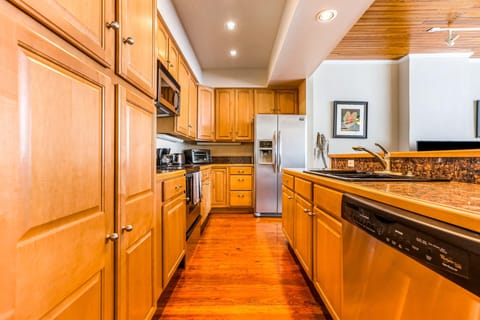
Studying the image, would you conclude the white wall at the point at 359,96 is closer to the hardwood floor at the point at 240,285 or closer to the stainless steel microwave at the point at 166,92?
the hardwood floor at the point at 240,285

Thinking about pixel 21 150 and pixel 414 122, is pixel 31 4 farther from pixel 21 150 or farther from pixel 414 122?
pixel 414 122

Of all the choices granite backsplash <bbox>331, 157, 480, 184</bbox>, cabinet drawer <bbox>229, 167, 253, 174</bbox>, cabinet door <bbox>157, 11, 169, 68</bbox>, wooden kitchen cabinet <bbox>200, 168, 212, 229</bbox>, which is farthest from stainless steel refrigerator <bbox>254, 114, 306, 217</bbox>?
granite backsplash <bbox>331, 157, 480, 184</bbox>

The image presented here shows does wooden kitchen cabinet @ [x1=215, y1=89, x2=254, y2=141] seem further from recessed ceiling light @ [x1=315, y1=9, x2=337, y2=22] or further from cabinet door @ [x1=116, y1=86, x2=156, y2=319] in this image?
cabinet door @ [x1=116, y1=86, x2=156, y2=319]

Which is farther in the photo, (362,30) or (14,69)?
(362,30)

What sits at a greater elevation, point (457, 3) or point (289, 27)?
point (457, 3)

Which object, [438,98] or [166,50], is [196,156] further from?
[438,98]

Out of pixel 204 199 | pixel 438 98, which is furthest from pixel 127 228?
pixel 438 98

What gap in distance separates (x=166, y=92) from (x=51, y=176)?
1.72 metres

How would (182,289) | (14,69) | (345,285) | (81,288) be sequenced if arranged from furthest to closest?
(182,289), (345,285), (81,288), (14,69)

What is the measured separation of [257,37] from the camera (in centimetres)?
339

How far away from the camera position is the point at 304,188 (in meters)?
1.80

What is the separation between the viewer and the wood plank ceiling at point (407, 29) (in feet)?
8.84

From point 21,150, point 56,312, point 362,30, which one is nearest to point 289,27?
point 362,30

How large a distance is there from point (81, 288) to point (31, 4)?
2.48 feet
